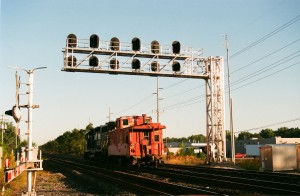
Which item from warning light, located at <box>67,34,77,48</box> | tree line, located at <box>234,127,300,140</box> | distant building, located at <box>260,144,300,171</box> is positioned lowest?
distant building, located at <box>260,144,300,171</box>

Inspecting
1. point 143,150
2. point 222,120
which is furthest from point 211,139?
point 143,150

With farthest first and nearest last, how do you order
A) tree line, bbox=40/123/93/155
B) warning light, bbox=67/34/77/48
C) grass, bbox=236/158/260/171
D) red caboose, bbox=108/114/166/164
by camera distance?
1. tree line, bbox=40/123/93/155
2. grass, bbox=236/158/260/171
3. warning light, bbox=67/34/77/48
4. red caboose, bbox=108/114/166/164

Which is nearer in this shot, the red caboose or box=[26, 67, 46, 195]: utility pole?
box=[26, 67, 46, 195]: utility pole

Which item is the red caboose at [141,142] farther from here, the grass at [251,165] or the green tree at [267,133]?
the green tree at [267,133]

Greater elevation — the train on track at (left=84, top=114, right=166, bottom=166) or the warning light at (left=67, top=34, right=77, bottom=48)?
the warning light at (left=67, top=34, right=77, bottom=48)

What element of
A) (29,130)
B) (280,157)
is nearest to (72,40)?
(29,130)

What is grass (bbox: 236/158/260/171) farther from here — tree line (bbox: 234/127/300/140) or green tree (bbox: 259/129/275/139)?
green tree (bbox: 259/129/275/139)

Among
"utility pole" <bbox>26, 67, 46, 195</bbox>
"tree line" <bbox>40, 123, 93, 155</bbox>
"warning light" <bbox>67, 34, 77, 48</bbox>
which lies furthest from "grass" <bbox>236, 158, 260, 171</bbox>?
"tree line" <bbox>40, 123, 93, 155</bbox>

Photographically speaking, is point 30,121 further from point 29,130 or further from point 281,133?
point 281,133

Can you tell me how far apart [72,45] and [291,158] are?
19.4 metres

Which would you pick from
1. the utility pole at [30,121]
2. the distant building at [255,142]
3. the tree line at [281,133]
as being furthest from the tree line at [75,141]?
the utility pole at [30,121]

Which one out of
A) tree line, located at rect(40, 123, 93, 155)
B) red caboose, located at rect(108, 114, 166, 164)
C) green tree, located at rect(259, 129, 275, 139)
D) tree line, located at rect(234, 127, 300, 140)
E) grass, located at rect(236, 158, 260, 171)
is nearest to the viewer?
red caboose, located at rect(108, 114, 166, 164)

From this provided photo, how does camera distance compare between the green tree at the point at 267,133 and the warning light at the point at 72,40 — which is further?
the green tree at the point at 267,133

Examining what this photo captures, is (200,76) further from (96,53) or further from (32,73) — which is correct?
(32,73)
